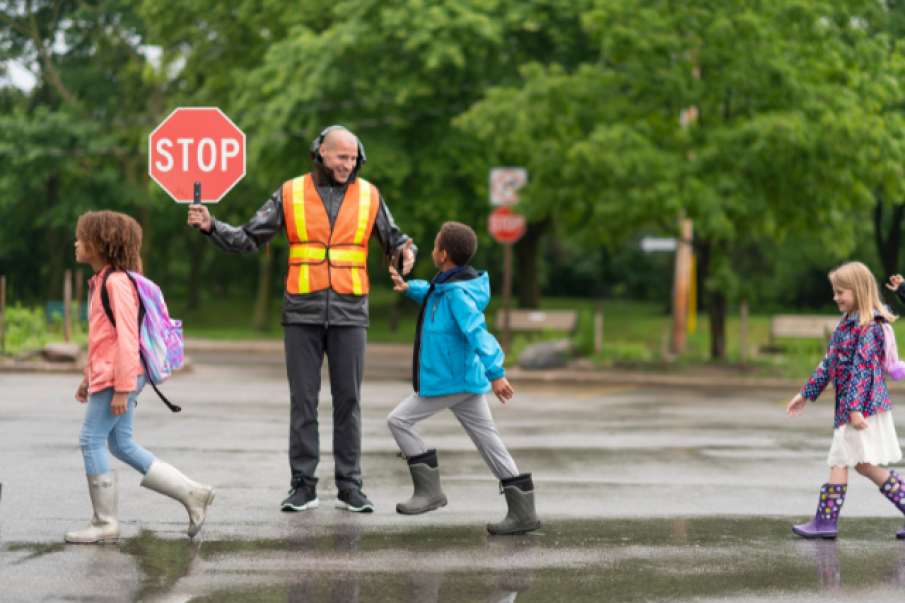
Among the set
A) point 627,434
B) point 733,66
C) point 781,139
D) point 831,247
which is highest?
point 733,66

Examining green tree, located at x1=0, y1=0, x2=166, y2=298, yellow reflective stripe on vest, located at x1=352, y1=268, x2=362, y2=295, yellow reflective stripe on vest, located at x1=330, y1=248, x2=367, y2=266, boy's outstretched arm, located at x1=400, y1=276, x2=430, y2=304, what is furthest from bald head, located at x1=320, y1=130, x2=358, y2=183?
green tree, located at x1=0, y1=0, x2=166, y2=298

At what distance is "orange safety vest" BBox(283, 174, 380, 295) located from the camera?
620 cm

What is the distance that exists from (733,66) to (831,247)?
3548mm

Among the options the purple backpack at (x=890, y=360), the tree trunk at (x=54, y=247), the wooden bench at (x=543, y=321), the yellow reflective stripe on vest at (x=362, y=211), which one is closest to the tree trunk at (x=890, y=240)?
the wooden bench at (x=543, y=321)

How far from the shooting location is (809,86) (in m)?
17.5

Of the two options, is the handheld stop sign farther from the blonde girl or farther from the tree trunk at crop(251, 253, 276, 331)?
the blonde girl

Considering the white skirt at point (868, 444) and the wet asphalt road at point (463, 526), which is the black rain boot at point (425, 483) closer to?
the wet asphalt road at point (463, 526)

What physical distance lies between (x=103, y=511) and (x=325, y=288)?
1.69 metres

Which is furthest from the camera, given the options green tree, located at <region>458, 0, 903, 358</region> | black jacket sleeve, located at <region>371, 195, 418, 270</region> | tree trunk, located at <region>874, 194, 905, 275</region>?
tree trunk, located at <region>874, 194, 905, 275</region>

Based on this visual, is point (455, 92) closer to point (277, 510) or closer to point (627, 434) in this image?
point (627, 434)

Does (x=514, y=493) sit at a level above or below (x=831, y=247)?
below

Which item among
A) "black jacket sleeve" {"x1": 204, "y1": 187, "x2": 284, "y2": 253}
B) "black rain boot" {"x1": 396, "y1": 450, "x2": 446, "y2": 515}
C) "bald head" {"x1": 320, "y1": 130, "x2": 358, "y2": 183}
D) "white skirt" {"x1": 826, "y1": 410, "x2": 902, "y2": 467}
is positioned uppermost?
"bald head" {"x1": 320, "y1": 130, "x2": 358, "y2": 183}

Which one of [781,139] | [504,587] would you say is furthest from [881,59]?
[504,587]

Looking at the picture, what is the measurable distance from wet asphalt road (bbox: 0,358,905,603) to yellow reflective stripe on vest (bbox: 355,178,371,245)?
1.59 metres
